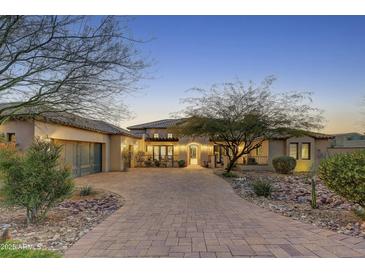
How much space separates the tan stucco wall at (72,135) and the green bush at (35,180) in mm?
5383

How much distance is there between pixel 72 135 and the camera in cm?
1358

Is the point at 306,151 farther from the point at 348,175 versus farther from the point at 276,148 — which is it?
the point at 348,175

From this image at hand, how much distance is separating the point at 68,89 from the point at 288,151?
18.8m

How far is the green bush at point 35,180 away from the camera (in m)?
5.34

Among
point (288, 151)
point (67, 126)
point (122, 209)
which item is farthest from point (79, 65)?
point (288, 151)

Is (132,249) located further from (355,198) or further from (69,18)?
(69,18)

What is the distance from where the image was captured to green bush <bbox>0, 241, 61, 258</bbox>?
12.4 ft

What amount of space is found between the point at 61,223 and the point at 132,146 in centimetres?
1727

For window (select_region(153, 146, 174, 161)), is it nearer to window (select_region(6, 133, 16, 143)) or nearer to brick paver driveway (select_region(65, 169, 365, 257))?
window (select_region(6, 133, 16, 143))

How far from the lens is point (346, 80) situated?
23.7 feet

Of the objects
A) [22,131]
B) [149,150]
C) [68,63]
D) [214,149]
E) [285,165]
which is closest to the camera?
[68,63]

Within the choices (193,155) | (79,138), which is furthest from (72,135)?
(193,155)

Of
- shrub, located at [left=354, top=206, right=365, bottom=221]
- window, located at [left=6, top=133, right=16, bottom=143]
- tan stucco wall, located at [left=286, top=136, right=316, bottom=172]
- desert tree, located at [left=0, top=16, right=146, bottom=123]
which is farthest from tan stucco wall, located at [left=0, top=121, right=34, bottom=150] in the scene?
tan stucco wall, located at [left=286, top=136, right=316, bottom=172]

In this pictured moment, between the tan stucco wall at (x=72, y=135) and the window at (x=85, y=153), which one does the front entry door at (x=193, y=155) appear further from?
the window at (x=85, y=153)
